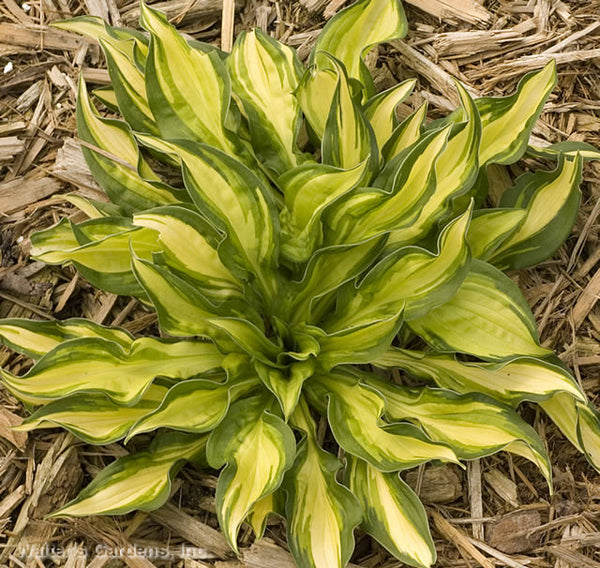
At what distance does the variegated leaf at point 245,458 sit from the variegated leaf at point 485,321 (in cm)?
33

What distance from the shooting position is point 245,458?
1.32m

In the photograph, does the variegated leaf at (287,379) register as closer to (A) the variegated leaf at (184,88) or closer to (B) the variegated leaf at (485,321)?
(B) the variegated leaf at (485,321)

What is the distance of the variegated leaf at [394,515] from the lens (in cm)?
133

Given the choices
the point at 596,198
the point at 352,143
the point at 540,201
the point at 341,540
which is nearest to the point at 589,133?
the point at 596,198

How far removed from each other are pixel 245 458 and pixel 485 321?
50 cm

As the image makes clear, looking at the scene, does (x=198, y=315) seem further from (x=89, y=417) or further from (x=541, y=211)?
(x=541, y=211)

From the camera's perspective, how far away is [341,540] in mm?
1331

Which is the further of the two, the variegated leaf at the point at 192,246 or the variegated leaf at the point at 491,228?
the variegated leaf at the point at 491,228

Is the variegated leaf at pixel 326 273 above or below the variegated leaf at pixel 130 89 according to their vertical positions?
below

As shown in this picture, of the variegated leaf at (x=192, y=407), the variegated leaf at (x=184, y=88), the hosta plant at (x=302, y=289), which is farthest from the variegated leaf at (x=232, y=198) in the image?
the variegated leaf at (x=192, y=407)

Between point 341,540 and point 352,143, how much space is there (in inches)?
27.7

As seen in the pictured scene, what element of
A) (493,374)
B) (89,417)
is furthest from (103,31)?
(493,374)

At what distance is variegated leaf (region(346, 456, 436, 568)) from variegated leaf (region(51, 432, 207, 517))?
0.32 m

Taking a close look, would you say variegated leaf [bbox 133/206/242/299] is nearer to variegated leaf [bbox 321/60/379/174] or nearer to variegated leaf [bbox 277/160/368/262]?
variegated leaf [bbox 277/160/368/262]
